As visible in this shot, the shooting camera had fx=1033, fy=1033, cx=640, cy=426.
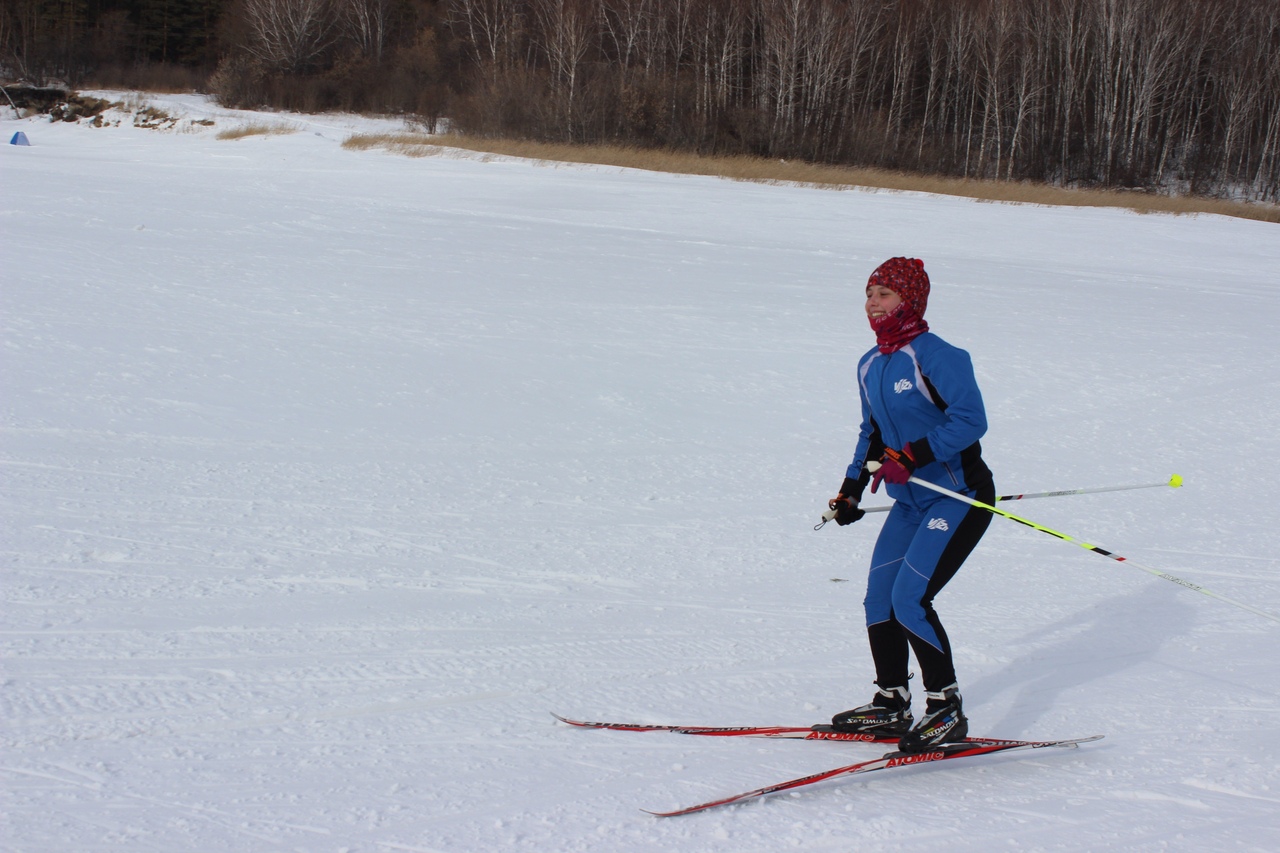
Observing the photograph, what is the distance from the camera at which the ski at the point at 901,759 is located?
2.97m

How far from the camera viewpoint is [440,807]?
2.85 meters

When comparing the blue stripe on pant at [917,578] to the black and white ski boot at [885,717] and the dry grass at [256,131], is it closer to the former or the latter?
the black and white ski boot at [885,717]

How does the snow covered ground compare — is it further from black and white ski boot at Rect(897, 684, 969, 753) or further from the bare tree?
the bare tree

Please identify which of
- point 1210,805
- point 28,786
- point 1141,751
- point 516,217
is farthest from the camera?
point 516,217

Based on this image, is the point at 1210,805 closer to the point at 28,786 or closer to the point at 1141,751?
the point at 1141,751

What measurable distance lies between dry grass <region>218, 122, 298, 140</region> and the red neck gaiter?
2802cm

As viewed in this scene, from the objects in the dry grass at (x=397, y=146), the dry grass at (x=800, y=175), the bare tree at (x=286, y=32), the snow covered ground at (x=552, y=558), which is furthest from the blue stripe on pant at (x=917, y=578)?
the bare tree at (x=286, y=32)

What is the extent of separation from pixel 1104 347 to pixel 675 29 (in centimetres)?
3564

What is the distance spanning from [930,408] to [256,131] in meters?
29.2

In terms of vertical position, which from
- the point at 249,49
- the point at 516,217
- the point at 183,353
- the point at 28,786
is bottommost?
the point at 28,786

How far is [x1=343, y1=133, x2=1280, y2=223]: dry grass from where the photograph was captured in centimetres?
2561

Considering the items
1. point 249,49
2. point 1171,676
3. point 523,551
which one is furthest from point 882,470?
point 249,49

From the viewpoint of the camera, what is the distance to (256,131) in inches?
1130

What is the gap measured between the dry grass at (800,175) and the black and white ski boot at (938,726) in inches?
901
